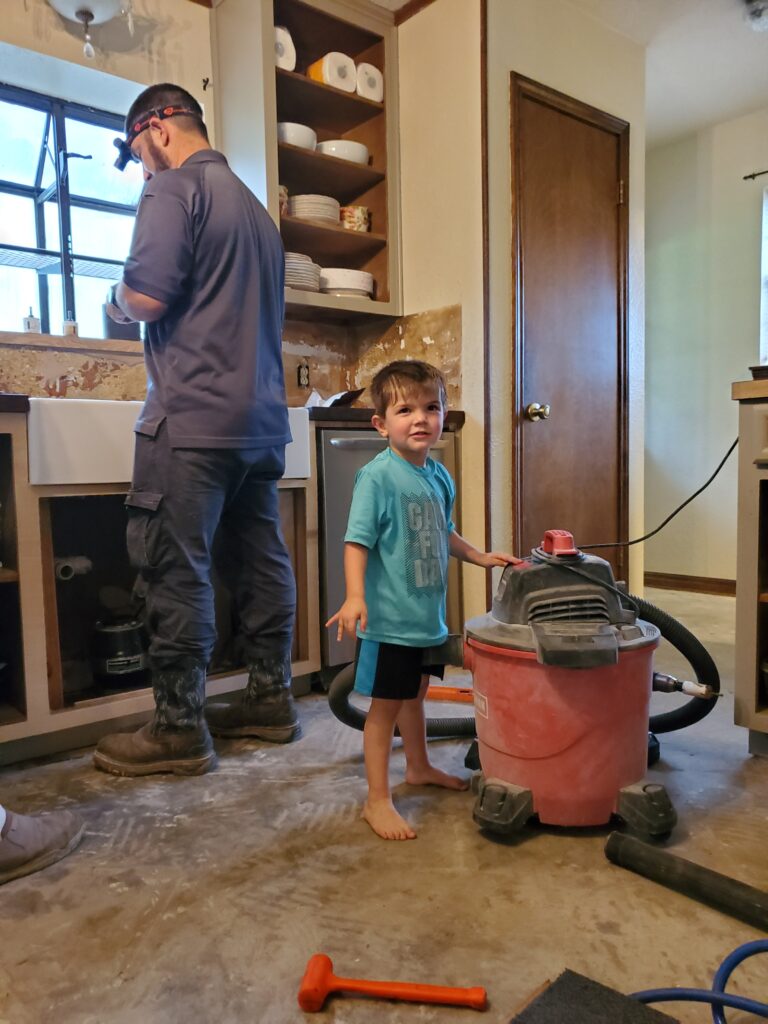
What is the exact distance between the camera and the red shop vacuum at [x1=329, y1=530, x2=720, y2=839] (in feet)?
4.12

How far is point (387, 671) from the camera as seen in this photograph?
137cm

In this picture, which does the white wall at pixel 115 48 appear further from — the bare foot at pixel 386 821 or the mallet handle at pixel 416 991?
the mallet handle at pixel 416 991

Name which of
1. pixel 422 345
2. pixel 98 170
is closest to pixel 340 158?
pixel 422 345

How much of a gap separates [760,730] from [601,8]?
2.55 m

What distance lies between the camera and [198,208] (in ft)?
5.27

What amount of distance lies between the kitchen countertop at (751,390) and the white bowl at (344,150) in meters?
1.67

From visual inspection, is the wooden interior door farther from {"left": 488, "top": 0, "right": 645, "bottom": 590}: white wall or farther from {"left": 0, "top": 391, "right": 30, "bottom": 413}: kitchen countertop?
{"left": 0, "top": 391, "right": 30, "bottom": 413}: kitchen countertop

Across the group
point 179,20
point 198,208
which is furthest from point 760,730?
point 179,20

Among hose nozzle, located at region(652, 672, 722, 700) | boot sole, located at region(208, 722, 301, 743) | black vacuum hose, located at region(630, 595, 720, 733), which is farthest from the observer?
boot sole, located at region(208, 722, 301, 743)

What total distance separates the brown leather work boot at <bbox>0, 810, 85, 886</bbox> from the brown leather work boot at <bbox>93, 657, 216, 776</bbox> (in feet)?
0.95

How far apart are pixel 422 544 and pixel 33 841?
0.85 metres

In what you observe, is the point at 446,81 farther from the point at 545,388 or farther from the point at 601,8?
the point at 545,388

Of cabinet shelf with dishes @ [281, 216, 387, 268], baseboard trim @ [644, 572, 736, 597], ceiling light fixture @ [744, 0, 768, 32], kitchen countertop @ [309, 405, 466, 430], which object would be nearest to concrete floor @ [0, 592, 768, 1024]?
kitchen countertop @ [309, 405, 466, 430]

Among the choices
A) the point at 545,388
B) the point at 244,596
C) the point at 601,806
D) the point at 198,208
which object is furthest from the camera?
the point at 545,388
